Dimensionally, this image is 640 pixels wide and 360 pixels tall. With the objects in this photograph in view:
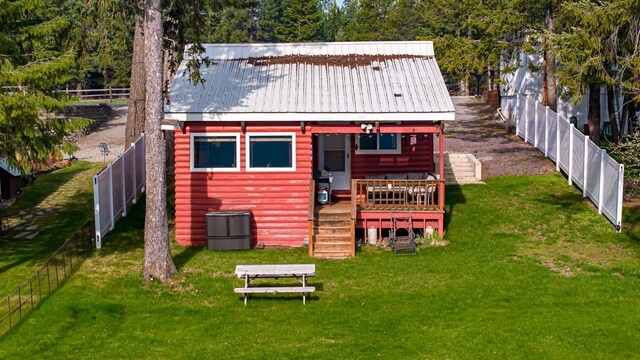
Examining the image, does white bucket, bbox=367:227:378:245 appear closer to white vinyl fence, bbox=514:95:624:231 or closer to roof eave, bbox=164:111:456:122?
roof eave, bbox=164:111:456:122

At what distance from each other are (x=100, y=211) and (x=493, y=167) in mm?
13535

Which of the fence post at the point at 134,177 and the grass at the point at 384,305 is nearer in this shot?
the grass at the point at 384,305

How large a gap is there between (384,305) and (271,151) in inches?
252

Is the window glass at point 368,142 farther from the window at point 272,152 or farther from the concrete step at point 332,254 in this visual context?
the concrete step at point 332,254

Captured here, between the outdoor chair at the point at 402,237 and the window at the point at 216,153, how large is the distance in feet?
14.1

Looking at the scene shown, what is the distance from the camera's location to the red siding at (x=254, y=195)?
20438mm

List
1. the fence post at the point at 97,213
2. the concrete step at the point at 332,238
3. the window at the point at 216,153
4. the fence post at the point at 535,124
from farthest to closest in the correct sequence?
the fence post at the point at 535,124, the window at the point at 216,153, the concrete step at the point at 332,238, the fence post at the point at 97,213

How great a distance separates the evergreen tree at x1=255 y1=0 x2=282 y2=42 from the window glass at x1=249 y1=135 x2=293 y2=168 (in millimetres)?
68173

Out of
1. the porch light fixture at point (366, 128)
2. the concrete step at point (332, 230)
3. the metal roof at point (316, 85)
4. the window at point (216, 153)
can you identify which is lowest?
the concrete step at point (332, 230)

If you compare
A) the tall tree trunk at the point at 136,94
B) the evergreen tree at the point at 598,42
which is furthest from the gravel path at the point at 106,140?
the evergreen tree at the point at 598,42

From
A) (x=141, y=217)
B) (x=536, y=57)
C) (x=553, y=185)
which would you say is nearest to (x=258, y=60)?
(x=141, y=217)

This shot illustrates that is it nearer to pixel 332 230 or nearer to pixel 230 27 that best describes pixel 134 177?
pixel 332 230

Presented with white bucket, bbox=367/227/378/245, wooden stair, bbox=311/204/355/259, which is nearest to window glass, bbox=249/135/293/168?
wooden stair, bbox=311/204/355/259

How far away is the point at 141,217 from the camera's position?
22.6m
